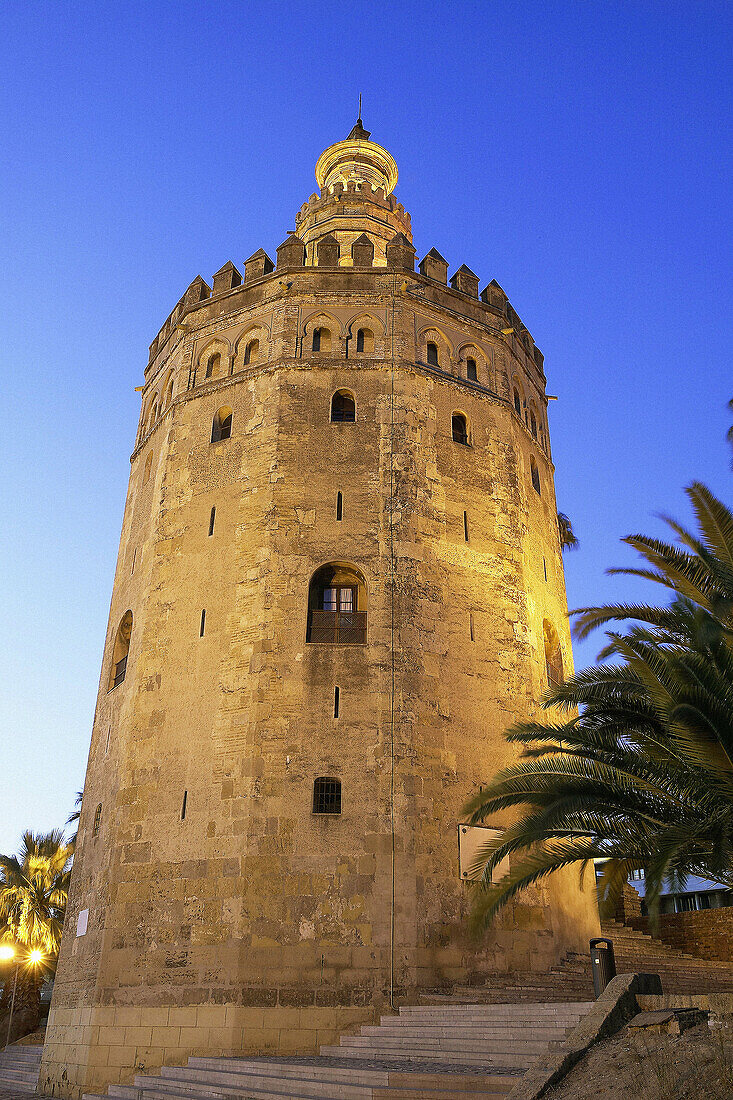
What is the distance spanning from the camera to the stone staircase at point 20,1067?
18.0m

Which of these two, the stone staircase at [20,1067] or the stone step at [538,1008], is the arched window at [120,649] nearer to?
the stone staircase at [20,1067]

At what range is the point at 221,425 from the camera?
65.3 feet

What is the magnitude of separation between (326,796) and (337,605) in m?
3.63

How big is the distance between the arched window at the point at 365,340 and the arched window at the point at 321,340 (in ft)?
2.09

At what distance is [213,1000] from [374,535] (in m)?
8.29

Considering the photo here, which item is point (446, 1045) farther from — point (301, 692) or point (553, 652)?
point (553, 652)

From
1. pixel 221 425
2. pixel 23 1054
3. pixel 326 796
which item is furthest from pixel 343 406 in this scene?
pixel 23 1054

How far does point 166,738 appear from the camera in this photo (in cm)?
1675

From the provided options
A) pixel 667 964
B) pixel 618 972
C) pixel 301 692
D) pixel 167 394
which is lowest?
pixel 618 972

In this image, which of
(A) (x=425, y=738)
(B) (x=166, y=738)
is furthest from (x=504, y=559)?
(B) (x=166, y=738)

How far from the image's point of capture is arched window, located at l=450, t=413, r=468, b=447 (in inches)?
776

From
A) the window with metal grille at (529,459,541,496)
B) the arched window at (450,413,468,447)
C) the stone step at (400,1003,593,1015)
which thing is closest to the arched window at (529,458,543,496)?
the window with metal grille at (529,459,541,496)

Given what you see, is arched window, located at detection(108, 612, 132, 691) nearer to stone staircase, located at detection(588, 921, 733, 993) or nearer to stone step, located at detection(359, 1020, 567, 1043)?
stone step, located at detection(359, 1020, 567, 1043)

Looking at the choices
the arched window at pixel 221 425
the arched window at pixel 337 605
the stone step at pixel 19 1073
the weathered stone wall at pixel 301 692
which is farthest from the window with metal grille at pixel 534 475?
the stone step at pixel 19 1073
